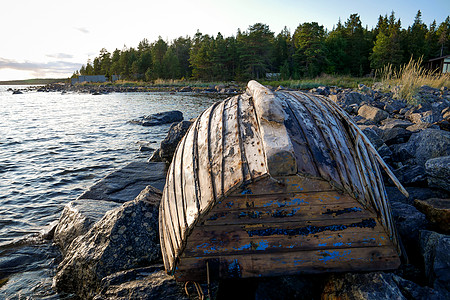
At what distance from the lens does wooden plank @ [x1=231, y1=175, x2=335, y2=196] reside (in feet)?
5.61

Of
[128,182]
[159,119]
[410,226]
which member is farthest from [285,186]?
[159,119]

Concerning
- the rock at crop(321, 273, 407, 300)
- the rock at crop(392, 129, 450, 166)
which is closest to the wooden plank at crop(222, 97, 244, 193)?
the rock at crop(321, 273, 407, 300)

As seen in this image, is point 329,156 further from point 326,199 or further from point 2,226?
point 2,226

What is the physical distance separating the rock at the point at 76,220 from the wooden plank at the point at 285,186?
2.37 meters

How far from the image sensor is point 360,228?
1857 millimetres

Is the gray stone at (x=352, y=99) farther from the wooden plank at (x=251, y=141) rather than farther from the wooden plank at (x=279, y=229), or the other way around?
the wooden plank at (x=279, y=229)

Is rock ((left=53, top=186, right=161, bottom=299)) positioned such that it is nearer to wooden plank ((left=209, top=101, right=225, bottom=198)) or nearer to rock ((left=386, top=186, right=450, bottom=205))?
wooden plank ((left=209, top=101, right=225, bottom=198))

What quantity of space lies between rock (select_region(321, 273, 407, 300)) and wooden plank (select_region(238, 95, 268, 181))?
1.00 meters

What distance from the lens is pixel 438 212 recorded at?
2.57 m

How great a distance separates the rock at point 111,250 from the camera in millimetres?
2463

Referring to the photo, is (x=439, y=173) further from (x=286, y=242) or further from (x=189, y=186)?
(x=189, y=186)

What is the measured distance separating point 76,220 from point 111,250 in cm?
121

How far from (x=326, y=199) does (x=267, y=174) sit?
422 mm

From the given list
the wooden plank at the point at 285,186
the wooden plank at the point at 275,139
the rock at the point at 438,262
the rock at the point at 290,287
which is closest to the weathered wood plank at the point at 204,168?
the wooden plank at the point at 285,186
